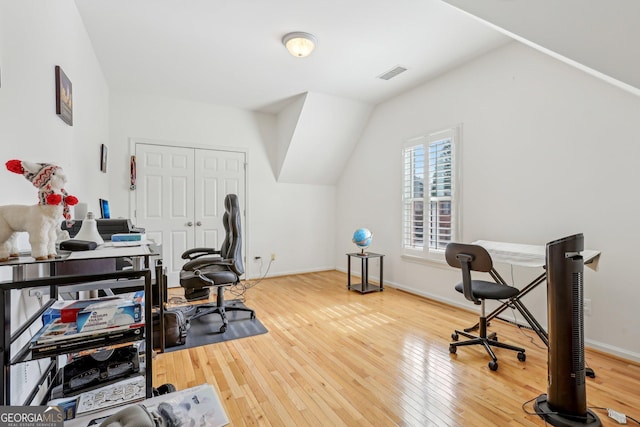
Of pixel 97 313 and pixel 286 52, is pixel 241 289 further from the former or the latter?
pixel 97 313

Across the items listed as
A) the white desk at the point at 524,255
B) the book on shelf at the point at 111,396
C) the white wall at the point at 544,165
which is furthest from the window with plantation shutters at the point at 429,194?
the book on shelf at the point at 111,396

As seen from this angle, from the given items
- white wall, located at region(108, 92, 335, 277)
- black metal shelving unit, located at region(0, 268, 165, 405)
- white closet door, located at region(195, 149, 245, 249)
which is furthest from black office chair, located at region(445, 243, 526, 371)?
white closet door, located at region(195, 149, 245, 249)

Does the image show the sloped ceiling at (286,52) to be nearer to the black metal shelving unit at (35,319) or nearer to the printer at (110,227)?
the printer at (110,227)

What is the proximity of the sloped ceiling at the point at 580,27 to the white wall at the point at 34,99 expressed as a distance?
→ 2445mm

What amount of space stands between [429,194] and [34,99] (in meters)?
3.63

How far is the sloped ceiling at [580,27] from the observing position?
5.32 feet

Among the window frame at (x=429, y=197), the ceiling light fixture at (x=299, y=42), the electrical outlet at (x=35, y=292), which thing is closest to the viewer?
the electrical outlet at (x=35, y=292)

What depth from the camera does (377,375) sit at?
2.09m

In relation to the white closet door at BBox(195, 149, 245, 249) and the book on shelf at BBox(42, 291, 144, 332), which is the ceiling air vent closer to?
the white closet door at BBox(195, 149, 245, 249)

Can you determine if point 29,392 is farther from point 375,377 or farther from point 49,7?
point 49,7

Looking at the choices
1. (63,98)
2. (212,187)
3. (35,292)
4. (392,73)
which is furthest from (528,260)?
(212,187)

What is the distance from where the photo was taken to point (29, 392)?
1443mm

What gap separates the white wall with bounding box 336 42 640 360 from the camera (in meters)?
2.31

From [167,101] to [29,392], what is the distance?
3887mm
